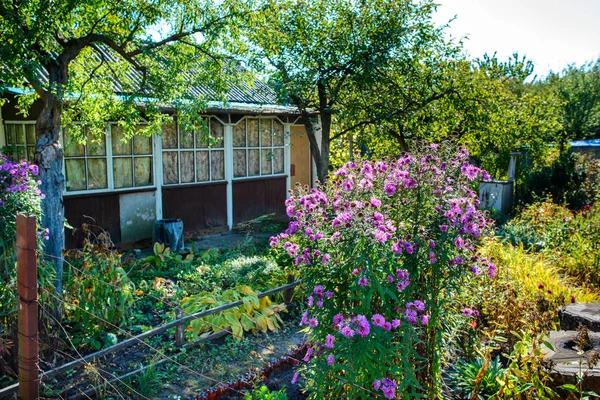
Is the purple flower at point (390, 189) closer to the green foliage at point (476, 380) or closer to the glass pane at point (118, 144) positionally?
the green foliage at point (476, 380)

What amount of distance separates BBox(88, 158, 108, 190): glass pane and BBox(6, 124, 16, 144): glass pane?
3.95ft

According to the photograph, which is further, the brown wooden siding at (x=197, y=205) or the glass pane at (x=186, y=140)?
the glass pane at (x=186, y=140)

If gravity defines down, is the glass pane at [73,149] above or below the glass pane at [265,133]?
below

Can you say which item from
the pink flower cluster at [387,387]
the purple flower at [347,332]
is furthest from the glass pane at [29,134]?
the pink flower cluster at [387,387]

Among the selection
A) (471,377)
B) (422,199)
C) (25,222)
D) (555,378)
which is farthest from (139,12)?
(555,378)

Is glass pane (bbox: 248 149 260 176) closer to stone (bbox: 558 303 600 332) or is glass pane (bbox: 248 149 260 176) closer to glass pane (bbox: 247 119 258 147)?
glass pane (bbox: 247 119 258 147)

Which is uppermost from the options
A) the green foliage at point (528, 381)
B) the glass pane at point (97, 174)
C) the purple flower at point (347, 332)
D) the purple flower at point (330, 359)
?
the glass pane at point (97, 174)

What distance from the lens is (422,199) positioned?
10.4 feet

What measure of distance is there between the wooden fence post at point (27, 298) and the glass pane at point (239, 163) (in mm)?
8683

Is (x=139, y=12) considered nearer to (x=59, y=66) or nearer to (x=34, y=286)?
(x=59, y=66)

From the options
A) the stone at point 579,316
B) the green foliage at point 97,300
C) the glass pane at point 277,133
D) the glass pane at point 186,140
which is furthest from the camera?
the glass pane at point 277,133

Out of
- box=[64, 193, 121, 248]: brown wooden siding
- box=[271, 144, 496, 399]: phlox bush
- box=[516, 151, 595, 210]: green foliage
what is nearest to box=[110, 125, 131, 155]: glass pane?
box=[64, 193, 121, 248]: brown wooden siding

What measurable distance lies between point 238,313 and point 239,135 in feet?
21.7

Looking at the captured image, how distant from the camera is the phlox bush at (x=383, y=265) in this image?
9.11 ft
